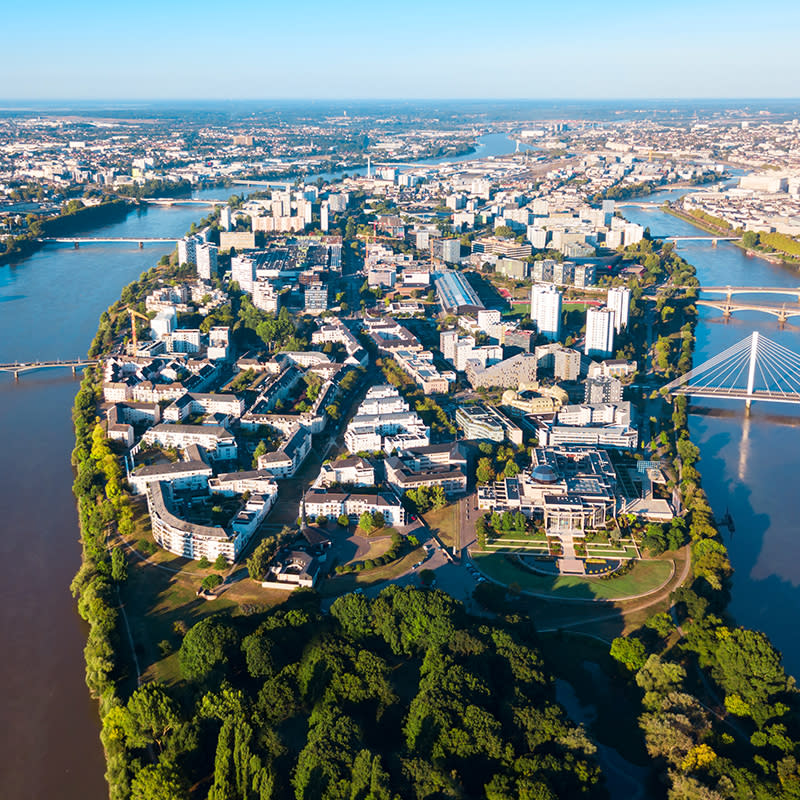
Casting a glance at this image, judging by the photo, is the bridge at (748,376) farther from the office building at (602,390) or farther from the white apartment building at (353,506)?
the white apartment building at (353,506)

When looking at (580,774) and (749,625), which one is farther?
(749,625)

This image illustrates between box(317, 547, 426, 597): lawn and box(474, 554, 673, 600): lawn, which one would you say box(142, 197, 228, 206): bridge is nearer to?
box(317, 547, 426, 597): lawn

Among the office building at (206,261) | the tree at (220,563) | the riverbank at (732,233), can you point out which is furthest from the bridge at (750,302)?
the tree at (220,563)

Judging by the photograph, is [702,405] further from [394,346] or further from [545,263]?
[545,263]

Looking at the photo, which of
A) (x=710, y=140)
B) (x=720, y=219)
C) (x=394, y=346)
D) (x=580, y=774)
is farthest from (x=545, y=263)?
(x=710, y=140)

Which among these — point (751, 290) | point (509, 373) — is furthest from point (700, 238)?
point (509, 373)

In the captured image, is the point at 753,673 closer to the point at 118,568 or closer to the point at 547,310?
the point at 118,568

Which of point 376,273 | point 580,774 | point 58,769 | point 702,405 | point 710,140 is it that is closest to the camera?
point 580,774

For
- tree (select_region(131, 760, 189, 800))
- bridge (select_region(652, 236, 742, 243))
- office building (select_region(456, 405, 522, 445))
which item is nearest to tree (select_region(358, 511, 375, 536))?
office building (select_region(456, 405, 522, 445))
